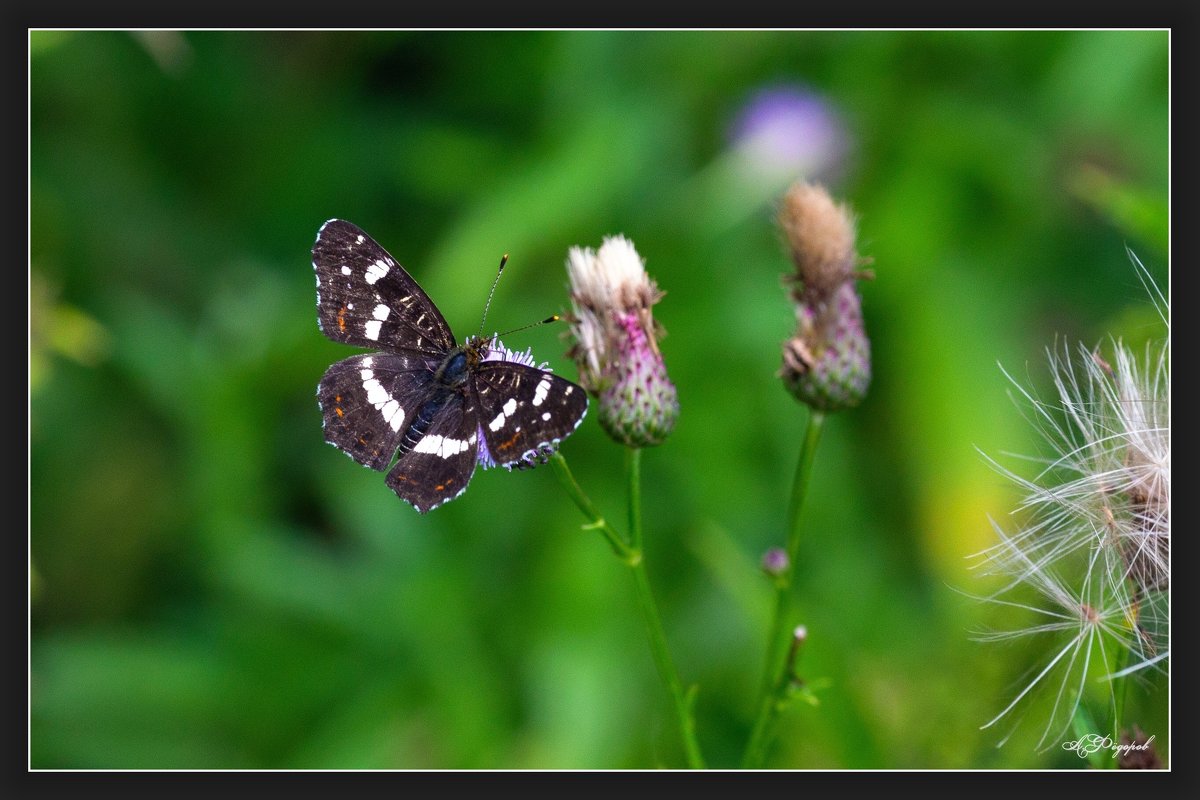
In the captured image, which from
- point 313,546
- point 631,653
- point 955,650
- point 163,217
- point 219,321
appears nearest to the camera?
point 955,650

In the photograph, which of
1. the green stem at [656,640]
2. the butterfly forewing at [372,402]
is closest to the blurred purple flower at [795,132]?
the butterfly forewing at [372,402]

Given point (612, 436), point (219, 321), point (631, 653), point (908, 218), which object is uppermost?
point (908, 218)

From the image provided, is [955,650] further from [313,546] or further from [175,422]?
[175,422]

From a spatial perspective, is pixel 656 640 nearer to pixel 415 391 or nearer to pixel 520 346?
pixel 415 391

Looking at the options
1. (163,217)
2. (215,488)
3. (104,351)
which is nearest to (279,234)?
(163,217)

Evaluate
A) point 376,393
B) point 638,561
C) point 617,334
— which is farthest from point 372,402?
point 638,561

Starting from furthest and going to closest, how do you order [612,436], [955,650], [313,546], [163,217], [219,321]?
[163,217] < [219,321] < [313,546] < [955,650] < [612,436]
